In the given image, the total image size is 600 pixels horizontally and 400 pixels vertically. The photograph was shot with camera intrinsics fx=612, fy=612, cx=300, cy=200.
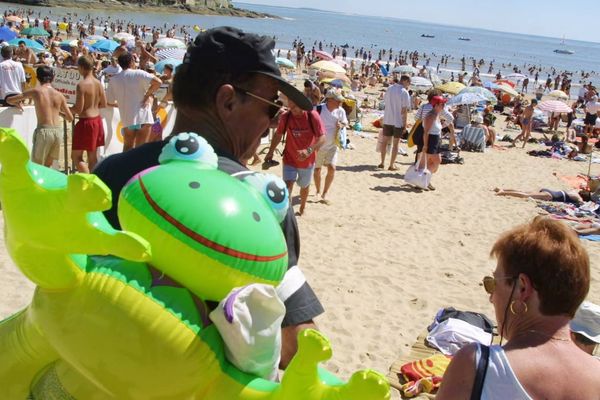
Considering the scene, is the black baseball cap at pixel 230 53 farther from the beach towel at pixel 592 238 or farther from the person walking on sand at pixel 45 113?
the beach towel at pixel 592 238

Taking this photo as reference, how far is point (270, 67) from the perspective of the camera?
1.58 metres

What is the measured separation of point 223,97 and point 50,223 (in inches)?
24.9

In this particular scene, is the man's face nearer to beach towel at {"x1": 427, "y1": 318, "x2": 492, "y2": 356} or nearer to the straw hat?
the straw hat

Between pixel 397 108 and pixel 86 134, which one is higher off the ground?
pixel 397 108

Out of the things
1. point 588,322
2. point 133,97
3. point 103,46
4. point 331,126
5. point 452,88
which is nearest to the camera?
point 588,322

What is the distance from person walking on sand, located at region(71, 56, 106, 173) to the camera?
753cm

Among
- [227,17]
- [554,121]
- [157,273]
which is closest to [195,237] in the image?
[157,273]

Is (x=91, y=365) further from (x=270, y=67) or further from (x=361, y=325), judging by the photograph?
(x=361, y=325)

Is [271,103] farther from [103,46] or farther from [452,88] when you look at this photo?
[103,46]

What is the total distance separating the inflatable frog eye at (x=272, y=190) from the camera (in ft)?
4.19

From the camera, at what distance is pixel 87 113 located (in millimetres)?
7727

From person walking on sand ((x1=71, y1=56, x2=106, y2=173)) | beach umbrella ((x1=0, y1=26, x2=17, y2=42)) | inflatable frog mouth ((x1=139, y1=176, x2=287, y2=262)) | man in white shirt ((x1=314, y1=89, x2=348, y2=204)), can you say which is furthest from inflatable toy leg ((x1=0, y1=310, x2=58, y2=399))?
beach umbrella ((x1=0, y1=26, x2=17, y2=42))

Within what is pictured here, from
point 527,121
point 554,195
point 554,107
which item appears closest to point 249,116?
point 554,195

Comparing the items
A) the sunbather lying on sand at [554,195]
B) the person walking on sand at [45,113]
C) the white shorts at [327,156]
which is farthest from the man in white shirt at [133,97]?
the sunbather lying on sand at [554,195]
